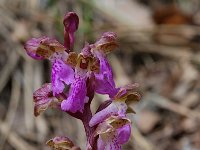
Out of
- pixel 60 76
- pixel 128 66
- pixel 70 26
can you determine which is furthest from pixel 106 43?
pixel 128 66

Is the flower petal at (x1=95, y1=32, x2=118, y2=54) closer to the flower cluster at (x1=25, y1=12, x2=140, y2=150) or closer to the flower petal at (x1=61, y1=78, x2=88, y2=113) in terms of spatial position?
the flower cluster at (x1=25, y1=12, x2=140, y2=150)

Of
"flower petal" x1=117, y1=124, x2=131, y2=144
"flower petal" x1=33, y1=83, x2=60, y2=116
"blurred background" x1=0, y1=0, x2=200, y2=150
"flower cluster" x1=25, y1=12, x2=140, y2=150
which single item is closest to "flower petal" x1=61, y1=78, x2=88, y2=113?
"flower cluster" x1=25, y1=12, x2=140, y2=150

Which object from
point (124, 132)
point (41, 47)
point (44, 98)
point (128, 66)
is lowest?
point (128, 66)

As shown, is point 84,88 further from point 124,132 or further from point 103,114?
point 124,132

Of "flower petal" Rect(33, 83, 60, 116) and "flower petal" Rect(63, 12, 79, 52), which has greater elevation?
"flower petal" Rect(63, 12, 79, 52)

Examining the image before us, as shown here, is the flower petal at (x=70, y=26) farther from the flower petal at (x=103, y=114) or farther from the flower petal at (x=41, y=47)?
the flower petal at (x=103, y=114)

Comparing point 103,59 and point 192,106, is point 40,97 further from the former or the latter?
point 192,106
